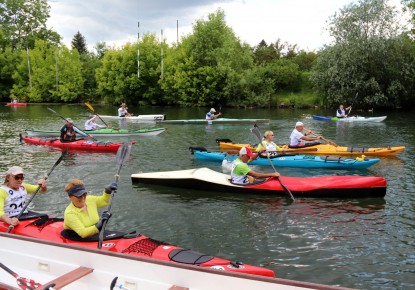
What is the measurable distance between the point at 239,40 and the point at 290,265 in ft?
150

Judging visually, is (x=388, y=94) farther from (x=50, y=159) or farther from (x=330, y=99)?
(x=50, y=159)

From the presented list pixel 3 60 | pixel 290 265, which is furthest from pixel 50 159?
pixel 3 60

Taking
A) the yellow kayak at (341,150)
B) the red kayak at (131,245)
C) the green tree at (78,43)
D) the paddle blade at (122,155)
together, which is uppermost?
the green tree at (78,43)

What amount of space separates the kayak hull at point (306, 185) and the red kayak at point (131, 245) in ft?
15.7

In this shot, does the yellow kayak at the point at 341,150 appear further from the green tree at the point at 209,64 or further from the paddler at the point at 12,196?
the green tree at the point at 209,64

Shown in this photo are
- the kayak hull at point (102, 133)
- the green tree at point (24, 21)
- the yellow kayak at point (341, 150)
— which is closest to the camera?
the yellow kayak at point (341, 150)

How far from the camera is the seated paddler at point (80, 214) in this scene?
5992 mm

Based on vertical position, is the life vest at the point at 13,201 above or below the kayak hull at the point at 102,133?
below

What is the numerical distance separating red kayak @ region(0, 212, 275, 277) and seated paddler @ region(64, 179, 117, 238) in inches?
5.9

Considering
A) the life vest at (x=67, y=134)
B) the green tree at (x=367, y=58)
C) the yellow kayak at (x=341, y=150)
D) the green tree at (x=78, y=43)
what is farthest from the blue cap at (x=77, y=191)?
the green tree at (x=78, y=43)

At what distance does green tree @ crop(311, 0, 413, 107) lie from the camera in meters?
35.4

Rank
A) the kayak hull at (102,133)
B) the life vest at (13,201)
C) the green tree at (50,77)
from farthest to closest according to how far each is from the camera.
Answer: the green tree at (50,77), the kayak hull at (102,133), the life vest at (13,201)

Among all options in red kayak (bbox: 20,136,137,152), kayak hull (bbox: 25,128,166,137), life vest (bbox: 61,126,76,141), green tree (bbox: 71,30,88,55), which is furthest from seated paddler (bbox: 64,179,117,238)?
green tree (bbox: 71,30,88,55)

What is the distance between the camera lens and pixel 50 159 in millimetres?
15766
